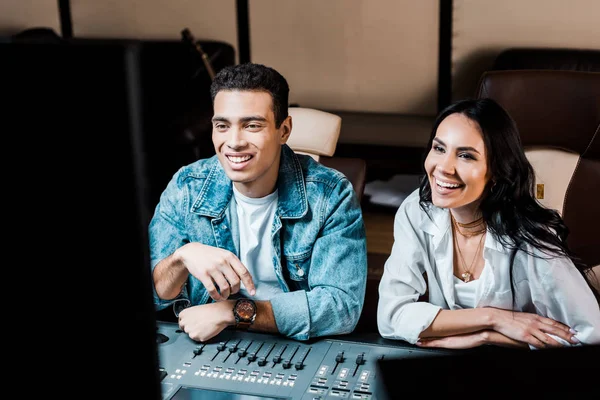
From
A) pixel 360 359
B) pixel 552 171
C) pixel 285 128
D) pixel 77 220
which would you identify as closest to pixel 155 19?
pixel 285 128

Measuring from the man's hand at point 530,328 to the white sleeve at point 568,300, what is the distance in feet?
A: 0.05

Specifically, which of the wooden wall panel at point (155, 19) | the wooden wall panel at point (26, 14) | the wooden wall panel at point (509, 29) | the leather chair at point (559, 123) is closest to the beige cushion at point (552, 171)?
the leather chair at point (559, 123)

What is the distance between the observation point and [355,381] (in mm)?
1485

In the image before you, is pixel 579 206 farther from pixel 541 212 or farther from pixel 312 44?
pixel 312 44

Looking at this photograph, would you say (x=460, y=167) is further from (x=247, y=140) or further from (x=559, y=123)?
(x=559, y=123)

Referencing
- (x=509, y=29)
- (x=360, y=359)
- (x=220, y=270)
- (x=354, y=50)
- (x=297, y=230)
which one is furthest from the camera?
(x=354, y=50)

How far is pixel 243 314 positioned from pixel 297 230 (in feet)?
1.09

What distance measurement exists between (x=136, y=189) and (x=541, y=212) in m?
1.66

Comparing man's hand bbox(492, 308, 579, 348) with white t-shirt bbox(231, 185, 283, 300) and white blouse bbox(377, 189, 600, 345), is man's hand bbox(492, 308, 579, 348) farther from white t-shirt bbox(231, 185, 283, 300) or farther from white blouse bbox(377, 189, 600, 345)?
white t-shirt bbox(231, 185, 283, 300)

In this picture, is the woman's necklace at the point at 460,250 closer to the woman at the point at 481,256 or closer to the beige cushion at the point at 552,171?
the woman at the point at 481,256

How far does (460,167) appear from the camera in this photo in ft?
6.22

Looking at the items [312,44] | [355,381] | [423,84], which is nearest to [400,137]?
[423,84]

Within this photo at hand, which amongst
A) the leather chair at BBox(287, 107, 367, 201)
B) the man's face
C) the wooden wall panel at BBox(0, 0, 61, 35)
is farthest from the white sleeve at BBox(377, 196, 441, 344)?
the wooden wall panel at BBox(0, 0, 61, 35)

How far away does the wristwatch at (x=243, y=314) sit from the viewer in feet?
5.73
